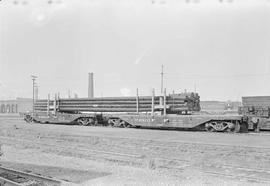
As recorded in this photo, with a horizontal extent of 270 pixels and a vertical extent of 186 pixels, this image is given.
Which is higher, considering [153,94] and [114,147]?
[153,94]

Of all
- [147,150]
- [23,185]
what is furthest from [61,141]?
[23,185]

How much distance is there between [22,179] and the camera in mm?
9594

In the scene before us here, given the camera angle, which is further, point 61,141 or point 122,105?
point 122,105

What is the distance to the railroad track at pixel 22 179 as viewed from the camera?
8836 mm

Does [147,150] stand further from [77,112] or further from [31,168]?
[77,112]

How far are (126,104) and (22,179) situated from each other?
63.9 ft

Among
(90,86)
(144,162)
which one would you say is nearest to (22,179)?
(144,162)

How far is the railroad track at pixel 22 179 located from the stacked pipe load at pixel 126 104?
17.6 meters

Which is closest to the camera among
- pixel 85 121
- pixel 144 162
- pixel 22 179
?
pixel 22 179

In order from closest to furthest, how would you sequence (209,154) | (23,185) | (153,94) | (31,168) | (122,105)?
1. (23,185)
2. (31,168)
3. (209,154)
4. (153,94)
5. (122,105)

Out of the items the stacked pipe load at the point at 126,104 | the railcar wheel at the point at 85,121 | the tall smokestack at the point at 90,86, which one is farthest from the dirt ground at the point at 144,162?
the tall smokestack at the point at 90,86

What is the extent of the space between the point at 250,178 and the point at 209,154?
4.50 meters

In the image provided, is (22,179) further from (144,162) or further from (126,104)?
(126,104)

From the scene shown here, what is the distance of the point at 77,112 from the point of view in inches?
1325
